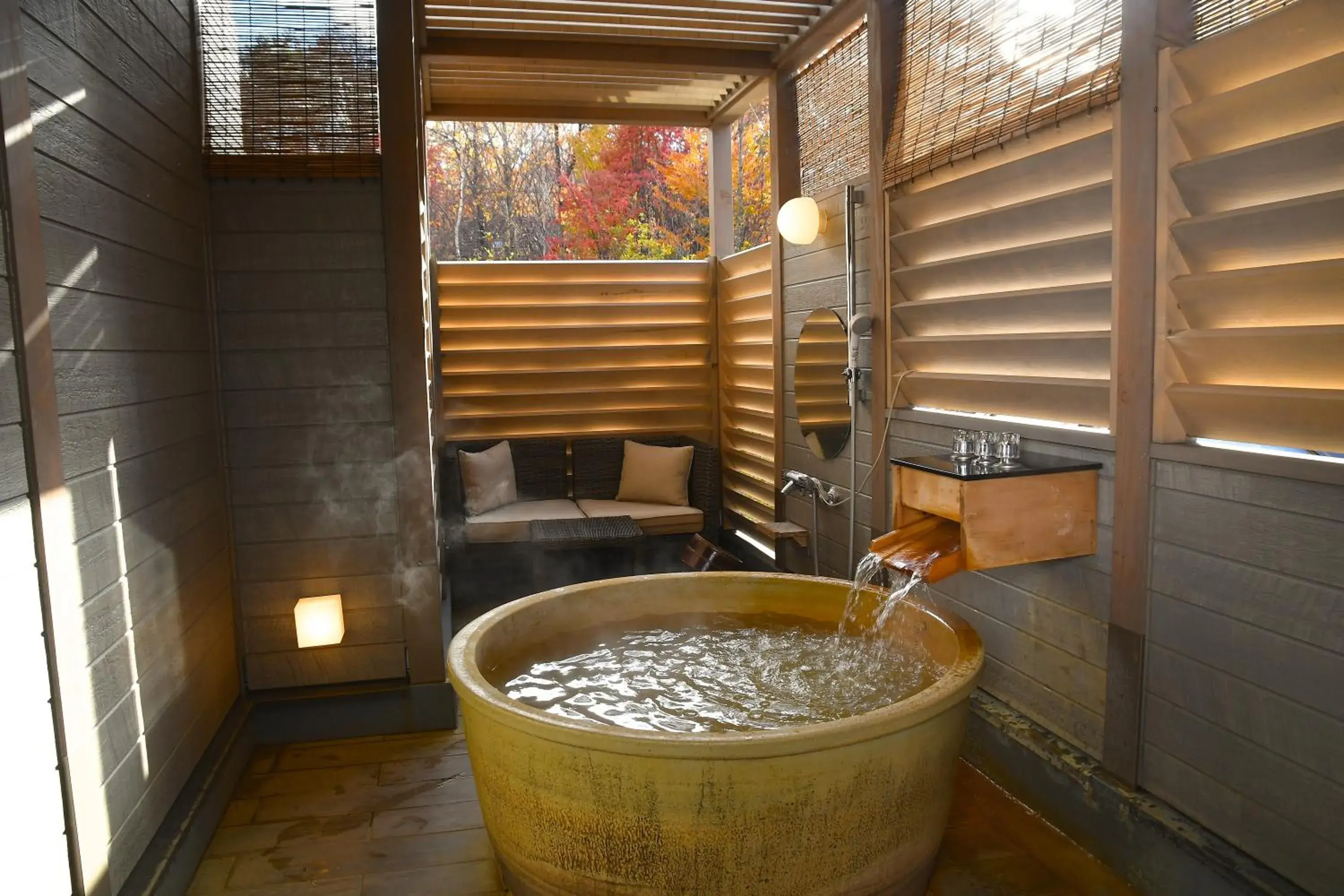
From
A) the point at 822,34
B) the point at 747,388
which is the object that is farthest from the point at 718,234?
the point at 822,34

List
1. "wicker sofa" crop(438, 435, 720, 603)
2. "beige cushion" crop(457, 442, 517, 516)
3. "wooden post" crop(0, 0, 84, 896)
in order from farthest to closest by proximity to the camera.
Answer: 1. "beige cushion" crop(457, 442, 517, 516)
2. "wicker sofa" crop(438, 435, 720, 603)
3. "wooden post" crop(0, 0, 84, 896)

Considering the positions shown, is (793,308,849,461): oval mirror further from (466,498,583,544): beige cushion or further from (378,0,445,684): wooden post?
(378,0,445,684): wooden post

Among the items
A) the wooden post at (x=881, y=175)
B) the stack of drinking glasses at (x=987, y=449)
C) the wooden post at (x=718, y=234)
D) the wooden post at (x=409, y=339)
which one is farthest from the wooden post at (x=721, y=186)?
the stack of drinking glasses at (x=987, y=449)

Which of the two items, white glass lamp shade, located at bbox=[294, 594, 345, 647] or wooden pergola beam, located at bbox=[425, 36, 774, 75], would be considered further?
wooden pergola beam, located at bbox=[425, 36, 774, 75]

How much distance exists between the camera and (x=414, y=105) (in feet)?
12.2

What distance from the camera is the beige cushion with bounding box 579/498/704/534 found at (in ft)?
19.5

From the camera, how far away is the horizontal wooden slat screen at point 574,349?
641 cm

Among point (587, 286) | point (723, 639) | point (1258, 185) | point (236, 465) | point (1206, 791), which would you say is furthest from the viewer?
point (587, 286)

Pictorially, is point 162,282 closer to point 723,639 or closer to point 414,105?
point 414,105

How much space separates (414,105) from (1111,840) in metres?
3.50

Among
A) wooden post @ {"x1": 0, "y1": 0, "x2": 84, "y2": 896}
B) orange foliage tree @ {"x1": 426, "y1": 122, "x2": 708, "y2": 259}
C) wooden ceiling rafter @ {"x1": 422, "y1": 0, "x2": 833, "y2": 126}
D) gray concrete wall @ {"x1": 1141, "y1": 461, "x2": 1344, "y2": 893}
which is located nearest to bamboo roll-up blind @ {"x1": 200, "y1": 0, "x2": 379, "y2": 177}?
wooden ceiling rafter @ {"x1": 422, "y1": 0, "x2": 833, "y2": 126}

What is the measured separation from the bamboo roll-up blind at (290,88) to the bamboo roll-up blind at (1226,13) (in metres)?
2.78

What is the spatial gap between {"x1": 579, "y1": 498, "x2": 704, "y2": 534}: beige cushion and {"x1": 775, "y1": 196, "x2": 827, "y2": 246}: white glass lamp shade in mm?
2099

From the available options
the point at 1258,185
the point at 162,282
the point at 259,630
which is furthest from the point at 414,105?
the point at 1258,185
